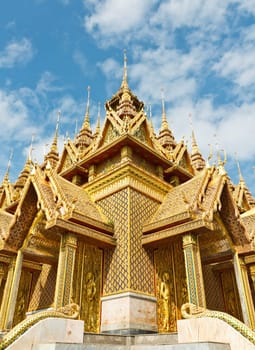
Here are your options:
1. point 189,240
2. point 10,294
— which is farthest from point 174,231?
point 10,294

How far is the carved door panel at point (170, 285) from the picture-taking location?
9.11 m

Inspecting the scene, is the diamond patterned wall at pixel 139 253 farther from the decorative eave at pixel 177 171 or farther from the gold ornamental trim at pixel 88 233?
the decorative eave at pixel 177 171

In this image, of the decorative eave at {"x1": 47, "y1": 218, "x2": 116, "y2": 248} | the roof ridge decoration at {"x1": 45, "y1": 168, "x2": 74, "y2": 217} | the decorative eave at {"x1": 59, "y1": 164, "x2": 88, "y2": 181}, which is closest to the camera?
the decorative eave at {"x1": 47, "y1": 218, "x2": 116, "y2": 248}

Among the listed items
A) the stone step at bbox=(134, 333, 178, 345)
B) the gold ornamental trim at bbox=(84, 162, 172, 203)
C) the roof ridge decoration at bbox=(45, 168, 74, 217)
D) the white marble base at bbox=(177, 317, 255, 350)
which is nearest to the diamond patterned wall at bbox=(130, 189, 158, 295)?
the gold ornamental trim at bbox=(84, 162, 172, 203)

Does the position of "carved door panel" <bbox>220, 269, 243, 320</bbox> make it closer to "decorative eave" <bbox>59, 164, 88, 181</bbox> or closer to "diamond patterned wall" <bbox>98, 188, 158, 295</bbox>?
"diamond patterned wall" <bbox>98, 188, 158, 295</bbox>

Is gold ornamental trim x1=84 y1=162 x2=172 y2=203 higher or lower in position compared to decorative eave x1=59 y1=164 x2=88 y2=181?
lower

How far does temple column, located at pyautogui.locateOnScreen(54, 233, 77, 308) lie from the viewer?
7531 mm

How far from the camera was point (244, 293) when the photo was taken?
9102mm

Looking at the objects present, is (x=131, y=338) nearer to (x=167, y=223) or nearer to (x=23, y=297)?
(x=167, y=223)

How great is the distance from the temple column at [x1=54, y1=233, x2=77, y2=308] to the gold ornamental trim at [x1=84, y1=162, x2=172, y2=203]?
9.45ft

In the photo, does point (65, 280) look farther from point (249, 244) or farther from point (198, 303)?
point (249, 244)

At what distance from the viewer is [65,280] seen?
7.79 m

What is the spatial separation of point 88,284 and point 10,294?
2.39 metres

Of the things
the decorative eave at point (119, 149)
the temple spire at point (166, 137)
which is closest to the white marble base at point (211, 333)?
the decorative eave at point (119, 149)
